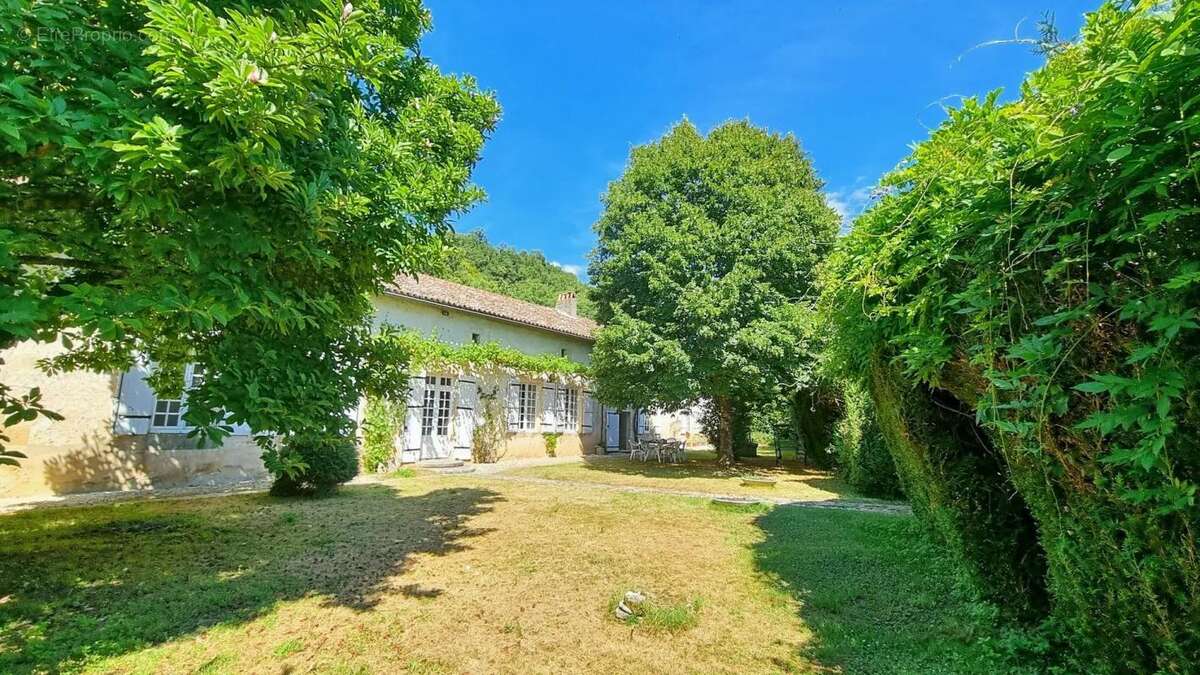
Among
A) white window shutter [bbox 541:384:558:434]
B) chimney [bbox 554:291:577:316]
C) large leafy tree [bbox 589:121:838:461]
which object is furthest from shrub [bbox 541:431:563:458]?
Answer: chimney [bbox 554:291:577:316]

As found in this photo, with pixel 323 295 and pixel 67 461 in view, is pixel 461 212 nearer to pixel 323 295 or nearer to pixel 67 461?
pixel 323 295

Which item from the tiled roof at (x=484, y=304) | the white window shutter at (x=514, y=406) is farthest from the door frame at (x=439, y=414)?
the tiled roof at (x=484, y=304)

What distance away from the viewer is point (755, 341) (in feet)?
39.1

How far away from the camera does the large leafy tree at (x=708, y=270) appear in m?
12.4

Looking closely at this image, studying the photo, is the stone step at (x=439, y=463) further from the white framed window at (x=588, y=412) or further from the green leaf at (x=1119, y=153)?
the green leaf at (x=1119, y=153)

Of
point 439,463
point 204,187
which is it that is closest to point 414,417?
point 439,463

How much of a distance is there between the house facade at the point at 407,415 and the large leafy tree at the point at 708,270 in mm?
3600

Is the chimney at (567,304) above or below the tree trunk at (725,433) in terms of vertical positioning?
above

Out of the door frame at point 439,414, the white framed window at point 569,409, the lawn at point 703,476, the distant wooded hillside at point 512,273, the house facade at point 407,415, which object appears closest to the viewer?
the house facade at point 407,415

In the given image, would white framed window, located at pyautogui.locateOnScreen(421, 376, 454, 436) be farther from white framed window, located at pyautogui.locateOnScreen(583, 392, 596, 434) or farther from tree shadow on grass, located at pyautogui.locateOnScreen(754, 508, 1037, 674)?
tree shadow on grass, located at pyautogui.locateOnScreen(754, 508, 1037, 674)

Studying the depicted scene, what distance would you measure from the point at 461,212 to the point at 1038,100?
471 centimetres

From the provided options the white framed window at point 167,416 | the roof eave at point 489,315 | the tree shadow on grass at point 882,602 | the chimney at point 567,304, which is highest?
the chimney at point 567,304

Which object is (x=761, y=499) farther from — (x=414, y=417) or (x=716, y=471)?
(x=414, y=417)

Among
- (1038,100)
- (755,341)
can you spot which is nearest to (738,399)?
(755,341)
